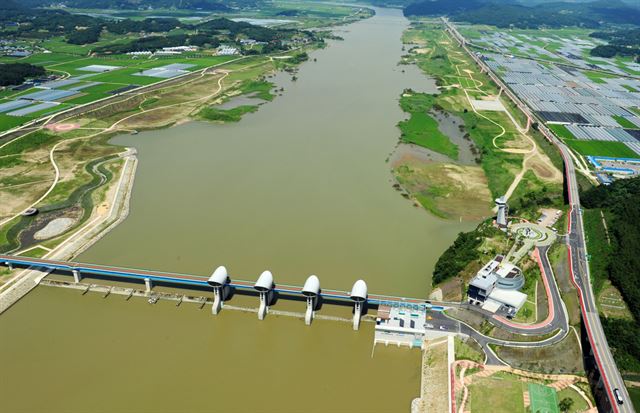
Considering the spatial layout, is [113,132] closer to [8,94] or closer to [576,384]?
[8,94]

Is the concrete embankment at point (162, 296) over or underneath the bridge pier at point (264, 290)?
underneath

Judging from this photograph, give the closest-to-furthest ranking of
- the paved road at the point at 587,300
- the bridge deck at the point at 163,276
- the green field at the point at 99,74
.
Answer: the paved road at the point at 587,300 → the bridge deck at the point at 163,276 → the green field at the point at 99,74

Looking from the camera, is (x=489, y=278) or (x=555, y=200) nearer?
(x=489, y=278)

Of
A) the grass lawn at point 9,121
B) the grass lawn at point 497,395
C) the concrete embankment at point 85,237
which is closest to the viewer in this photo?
the grass lawn at point 497,395

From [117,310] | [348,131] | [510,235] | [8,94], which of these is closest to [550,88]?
[348,131]

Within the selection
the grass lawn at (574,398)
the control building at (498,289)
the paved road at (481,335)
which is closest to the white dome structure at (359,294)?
the paved road at (481,335)

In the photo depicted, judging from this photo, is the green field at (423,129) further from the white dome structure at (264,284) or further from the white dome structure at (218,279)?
the white dome structure at (218,279)
